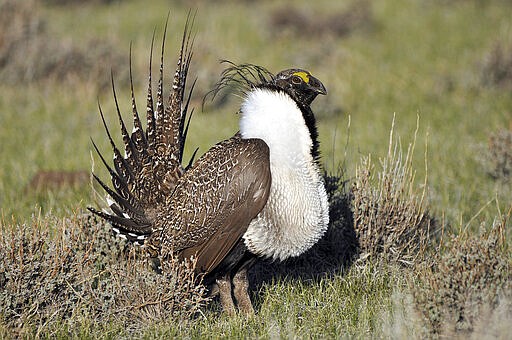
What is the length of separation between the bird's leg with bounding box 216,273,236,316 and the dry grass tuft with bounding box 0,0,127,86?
560 centimetres

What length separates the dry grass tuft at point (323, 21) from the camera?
1102 centimetres

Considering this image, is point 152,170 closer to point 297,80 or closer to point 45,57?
point 297,80

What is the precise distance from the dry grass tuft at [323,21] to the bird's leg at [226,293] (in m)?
7.67

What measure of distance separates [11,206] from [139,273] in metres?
1.96

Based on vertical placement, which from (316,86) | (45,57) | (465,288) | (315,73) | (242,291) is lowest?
(465,288)

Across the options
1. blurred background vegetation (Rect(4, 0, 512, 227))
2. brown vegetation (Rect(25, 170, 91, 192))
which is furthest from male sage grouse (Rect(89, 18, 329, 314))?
brown vegetation (Rect(25, 170, 91, 192))

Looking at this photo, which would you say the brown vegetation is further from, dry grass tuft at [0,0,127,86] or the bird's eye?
dry grass tuft at [0,0,127,86]

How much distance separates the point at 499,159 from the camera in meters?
5.82

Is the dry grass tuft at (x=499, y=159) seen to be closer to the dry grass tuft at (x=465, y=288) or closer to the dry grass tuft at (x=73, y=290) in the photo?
the dry grass tuft at (x=465, y=288)

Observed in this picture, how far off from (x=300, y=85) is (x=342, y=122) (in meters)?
4.08

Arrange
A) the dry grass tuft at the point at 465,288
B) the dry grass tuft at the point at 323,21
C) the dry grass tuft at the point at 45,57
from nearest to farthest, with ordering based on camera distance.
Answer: the dry grass tuft at the point at 465,288 < the dry grass tuft at the point at 45,57 < the dry grass tuft at the point at 323,21

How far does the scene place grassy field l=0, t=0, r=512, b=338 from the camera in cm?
346

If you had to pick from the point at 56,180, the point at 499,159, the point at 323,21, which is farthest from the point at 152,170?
the point at 323,21

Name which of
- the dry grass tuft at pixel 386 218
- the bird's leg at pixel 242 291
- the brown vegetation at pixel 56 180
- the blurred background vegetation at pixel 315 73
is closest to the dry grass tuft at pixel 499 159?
the blurred background vegetation at pixel 315 73
